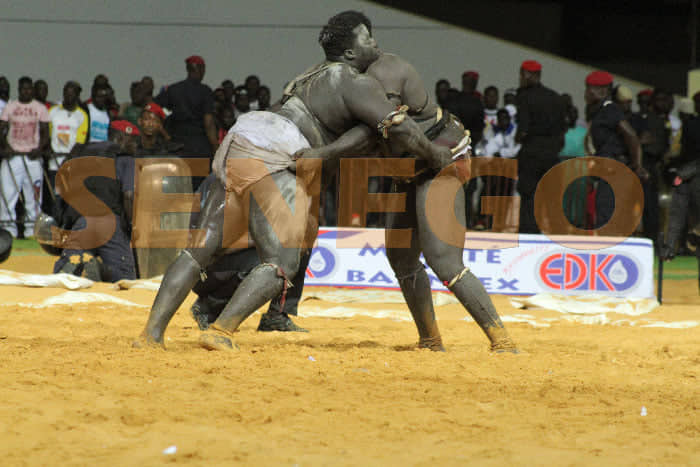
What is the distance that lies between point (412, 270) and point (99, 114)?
363 inches

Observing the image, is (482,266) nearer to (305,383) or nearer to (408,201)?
(408,201)

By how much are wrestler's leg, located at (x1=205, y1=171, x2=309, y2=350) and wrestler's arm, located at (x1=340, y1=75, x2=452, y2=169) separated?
0.50 m

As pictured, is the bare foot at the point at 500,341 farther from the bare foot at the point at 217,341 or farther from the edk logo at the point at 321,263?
the edk logo at the point at 321,263

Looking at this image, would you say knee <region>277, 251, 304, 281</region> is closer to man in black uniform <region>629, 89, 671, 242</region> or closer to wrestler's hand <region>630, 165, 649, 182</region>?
wrestler's hand <region>630, 165, 649, 182</region>

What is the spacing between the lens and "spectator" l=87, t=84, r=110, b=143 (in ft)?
44.1

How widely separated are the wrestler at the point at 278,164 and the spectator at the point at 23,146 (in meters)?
8.98

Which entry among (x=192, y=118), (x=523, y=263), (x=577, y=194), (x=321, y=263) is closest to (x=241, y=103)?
(x=192, y=118)

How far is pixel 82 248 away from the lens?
29.5 feet

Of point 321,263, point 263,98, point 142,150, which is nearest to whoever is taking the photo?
point 321,263

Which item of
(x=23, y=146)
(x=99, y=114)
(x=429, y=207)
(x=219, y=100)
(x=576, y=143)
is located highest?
(x=219, y=100)

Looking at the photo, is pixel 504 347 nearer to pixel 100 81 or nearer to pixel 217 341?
pixel 217 341

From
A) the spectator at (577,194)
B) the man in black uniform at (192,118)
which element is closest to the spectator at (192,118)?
the man in black uniform at (192,118)

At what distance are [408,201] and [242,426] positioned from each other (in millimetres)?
2213

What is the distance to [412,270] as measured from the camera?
557 centimetres
